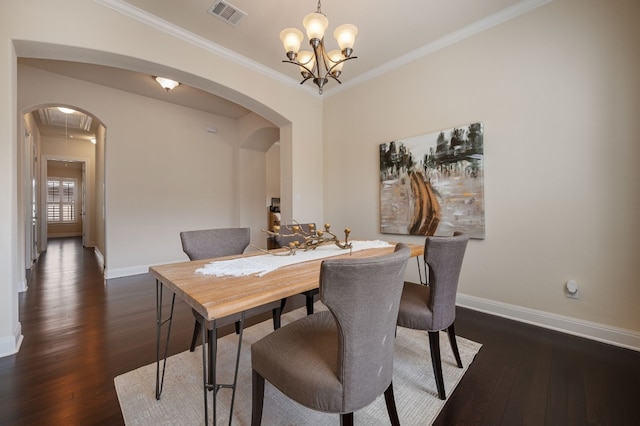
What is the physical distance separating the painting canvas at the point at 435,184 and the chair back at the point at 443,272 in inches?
54.0

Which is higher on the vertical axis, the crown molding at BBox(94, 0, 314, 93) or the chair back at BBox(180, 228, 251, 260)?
the crown molding at BBox(94, 0, 314, 93)

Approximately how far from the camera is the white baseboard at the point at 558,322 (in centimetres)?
193

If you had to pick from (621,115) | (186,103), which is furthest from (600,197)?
(186,103)

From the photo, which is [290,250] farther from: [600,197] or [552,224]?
[600,197]

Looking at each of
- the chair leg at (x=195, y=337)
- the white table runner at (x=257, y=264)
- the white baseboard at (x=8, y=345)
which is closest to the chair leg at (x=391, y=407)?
the white table runner at (x=257, y=264)

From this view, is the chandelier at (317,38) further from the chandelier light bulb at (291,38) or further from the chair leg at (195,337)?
the chair leg at (195,337)

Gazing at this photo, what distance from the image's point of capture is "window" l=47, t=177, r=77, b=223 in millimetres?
9242

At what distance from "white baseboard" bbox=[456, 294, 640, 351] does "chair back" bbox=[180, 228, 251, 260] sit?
2.36 metres

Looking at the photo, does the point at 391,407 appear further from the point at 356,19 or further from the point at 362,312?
the point at 356,19

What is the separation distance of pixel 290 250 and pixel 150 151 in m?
3.96

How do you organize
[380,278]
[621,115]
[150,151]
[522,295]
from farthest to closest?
[150,151] < [522,295] < [621,115] < [380,278]

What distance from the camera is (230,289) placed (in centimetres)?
101

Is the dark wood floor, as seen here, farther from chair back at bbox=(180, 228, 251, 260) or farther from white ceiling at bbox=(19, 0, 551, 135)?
white ceiling at bbox=(19, 0, 551, 135)

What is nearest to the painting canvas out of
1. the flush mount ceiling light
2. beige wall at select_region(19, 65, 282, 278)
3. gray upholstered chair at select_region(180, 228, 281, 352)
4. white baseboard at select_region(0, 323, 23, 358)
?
gray upholstered chair at select_region(180, 228, 281, 352)
